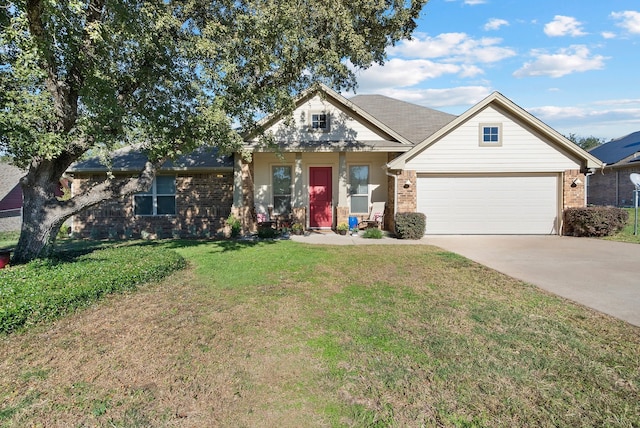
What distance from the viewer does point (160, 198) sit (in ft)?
46.0

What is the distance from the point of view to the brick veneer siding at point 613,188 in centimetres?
2112

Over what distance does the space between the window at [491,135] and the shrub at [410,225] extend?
379cm

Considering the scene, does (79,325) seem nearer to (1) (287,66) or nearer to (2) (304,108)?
(1) (287,66)

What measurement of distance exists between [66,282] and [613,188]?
28.4 meters

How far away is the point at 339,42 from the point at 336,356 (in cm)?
821

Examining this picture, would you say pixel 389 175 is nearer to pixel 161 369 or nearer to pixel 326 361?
pixel 326 361

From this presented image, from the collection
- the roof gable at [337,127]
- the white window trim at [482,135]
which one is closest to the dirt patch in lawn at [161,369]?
the roof gable at [337,127]

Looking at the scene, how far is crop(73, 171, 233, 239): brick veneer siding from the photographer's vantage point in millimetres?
13859

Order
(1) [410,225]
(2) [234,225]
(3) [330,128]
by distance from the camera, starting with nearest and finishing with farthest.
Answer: (1) [410,225], (2) [234,225], (3) [330,128]

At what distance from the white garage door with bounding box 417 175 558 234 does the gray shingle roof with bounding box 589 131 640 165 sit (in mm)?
13987

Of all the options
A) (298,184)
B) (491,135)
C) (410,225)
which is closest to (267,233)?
(298,184)

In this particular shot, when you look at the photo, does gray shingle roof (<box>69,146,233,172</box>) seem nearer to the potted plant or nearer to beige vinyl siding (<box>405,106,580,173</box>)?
the potted plant

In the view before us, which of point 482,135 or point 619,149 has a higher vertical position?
point 619,149

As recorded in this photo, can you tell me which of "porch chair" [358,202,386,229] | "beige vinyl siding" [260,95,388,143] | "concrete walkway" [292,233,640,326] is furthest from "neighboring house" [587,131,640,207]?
"beige vinyl siding" [260,95,388,143]
